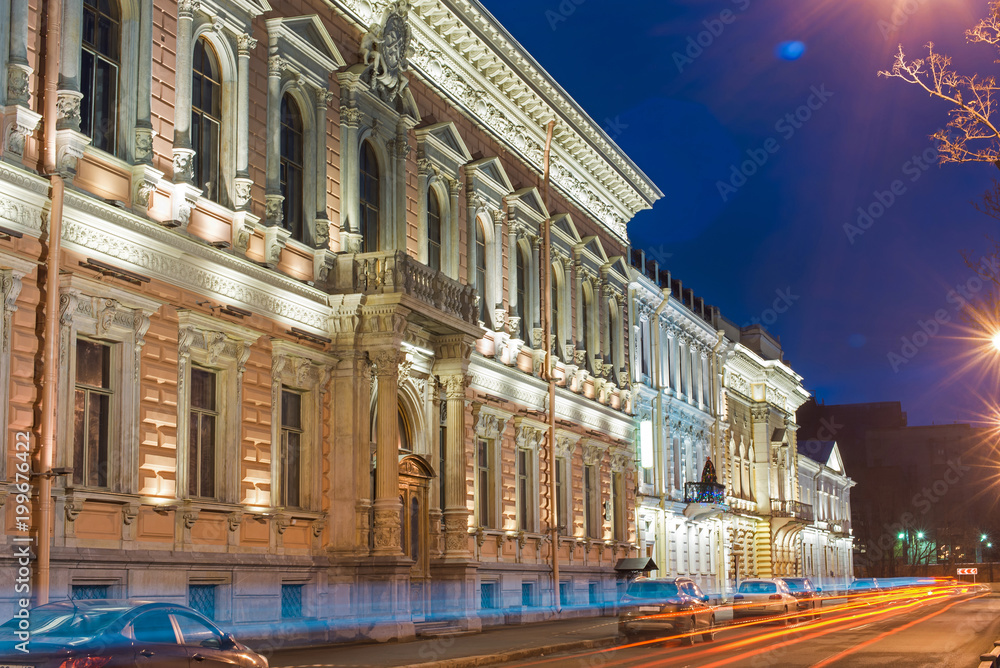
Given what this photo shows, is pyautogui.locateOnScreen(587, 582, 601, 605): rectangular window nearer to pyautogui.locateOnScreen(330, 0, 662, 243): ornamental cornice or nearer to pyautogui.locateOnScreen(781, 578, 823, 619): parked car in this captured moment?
pyautogui.locateOnScreen(781, 578, 823, 619): parked car

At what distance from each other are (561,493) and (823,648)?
1747 cm

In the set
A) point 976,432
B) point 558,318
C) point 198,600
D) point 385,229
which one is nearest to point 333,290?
Result: point 385,229

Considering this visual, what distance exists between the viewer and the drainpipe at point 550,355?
3491 centimetres

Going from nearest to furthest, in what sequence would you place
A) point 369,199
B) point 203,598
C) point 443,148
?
point 203,598 < point 369,199 < point 443,148

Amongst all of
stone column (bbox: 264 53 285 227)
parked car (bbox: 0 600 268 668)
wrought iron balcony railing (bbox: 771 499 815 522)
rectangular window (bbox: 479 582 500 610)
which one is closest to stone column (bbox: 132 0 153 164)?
stone column (bbox: 264 53 285 227)

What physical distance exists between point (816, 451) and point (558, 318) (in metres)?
70.4

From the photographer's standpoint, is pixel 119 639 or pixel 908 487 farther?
pixel 908 487

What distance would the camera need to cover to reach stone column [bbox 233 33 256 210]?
77.6 ft

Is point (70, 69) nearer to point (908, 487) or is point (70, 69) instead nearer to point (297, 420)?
point (297, 420)

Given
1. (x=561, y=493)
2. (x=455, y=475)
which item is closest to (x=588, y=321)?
(x=561, y=493)

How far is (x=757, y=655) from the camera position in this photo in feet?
70.0

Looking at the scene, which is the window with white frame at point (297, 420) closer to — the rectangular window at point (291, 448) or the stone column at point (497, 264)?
the rectangular window at point (291, 448)

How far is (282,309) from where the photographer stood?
2477 cm

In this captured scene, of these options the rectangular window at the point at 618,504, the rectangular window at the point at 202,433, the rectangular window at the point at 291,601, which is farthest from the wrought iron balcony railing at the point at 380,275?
the rectangular window at the point at 618,504
